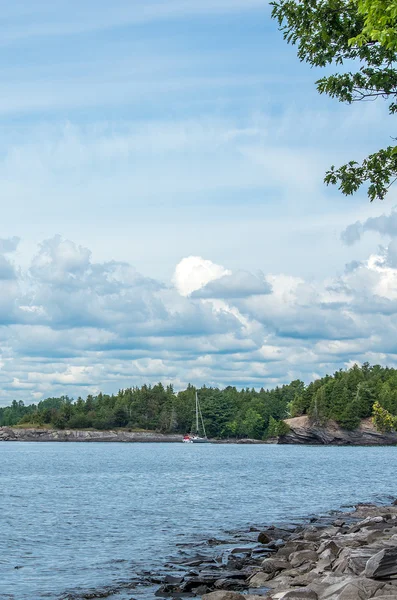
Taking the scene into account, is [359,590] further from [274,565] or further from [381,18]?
[381,18]

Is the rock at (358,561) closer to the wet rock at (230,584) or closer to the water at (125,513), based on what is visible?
the wet rock at (230,584)

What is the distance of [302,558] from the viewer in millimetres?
26422

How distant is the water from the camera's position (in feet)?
98.9

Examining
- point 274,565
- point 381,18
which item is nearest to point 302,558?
point 274,565

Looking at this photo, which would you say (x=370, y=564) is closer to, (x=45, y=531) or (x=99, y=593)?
(x=99, y=593)

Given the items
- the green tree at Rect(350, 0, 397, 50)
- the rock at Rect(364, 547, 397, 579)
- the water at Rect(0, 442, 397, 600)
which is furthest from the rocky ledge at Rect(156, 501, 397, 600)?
the green tree at Rect(350, 0, 397, 50)

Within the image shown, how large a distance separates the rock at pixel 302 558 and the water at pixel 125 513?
569 centimetres

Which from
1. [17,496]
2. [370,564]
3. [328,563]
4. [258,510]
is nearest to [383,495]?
[258,510]

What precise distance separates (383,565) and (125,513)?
115ft

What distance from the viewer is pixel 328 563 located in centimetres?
2362

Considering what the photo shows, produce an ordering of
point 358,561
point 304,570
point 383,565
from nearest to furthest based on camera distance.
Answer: point 383,565 < point 358,561 < point 304,570

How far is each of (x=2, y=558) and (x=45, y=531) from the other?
8732mm

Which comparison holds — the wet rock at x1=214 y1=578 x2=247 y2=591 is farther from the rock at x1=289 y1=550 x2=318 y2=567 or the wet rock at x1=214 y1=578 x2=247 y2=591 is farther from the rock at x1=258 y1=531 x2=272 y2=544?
the rock at x1=258 y1=531 x2=272 y2=544

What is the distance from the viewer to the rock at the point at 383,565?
18078 millimetres
